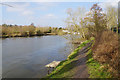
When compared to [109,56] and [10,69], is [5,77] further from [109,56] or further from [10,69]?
[109,56]

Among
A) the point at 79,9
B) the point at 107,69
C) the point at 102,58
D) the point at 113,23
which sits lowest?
the point at 107,69

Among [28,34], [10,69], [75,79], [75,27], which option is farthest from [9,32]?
[75,79]

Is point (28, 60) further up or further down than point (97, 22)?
further down

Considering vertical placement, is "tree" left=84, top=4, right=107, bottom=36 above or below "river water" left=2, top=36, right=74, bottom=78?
above

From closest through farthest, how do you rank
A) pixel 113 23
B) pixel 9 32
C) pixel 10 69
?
pixel 10 69
pixel 113 23
pixel 9 32

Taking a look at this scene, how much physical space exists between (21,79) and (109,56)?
21.1ft

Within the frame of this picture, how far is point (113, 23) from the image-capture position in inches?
949

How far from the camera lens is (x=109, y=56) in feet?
16.8

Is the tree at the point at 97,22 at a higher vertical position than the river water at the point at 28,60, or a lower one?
higher

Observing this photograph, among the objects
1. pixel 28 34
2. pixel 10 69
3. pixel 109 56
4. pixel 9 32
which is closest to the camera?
pixel 109 56

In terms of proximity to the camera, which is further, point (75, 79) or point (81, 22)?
point (81, 22)

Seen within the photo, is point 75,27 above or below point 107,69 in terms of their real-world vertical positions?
above

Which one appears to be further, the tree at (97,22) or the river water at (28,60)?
the tree at (97,22)

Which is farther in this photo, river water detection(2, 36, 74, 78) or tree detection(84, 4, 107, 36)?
tree detection(84, 4, 107, 36)
